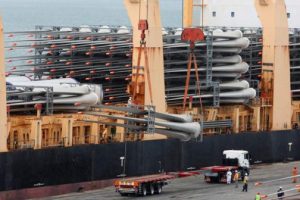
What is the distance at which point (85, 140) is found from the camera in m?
52.2

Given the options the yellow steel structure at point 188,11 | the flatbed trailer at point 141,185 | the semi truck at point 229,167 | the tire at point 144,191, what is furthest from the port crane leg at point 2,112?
the yellow steel structure at point 188,11

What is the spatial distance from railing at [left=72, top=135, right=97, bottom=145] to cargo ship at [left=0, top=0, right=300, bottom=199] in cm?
10

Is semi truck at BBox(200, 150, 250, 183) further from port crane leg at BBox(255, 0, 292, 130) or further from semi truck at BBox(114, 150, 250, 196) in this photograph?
port crane leg at BBox(255, 0, 292, 130)

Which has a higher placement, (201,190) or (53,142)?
(53,142)

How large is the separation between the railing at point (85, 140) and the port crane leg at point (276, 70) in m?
13.3

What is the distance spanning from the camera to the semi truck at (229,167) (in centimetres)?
5191

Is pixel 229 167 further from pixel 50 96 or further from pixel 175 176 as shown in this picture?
pixel 50 96

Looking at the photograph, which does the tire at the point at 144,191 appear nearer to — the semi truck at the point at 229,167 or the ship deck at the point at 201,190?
the ship deck at the point at 201,190

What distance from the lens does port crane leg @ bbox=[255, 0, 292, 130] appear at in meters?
62.0

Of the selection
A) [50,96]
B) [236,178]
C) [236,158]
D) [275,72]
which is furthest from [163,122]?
[275,72]

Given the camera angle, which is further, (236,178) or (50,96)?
(236,178)

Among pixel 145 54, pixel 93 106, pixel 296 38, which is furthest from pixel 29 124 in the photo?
pixel 296 38

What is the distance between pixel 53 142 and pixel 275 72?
1666cm

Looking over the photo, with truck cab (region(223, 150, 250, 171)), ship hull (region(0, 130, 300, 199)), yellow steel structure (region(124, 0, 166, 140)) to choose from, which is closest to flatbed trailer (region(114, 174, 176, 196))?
ship hull (region(0, 130, 300, 199))
